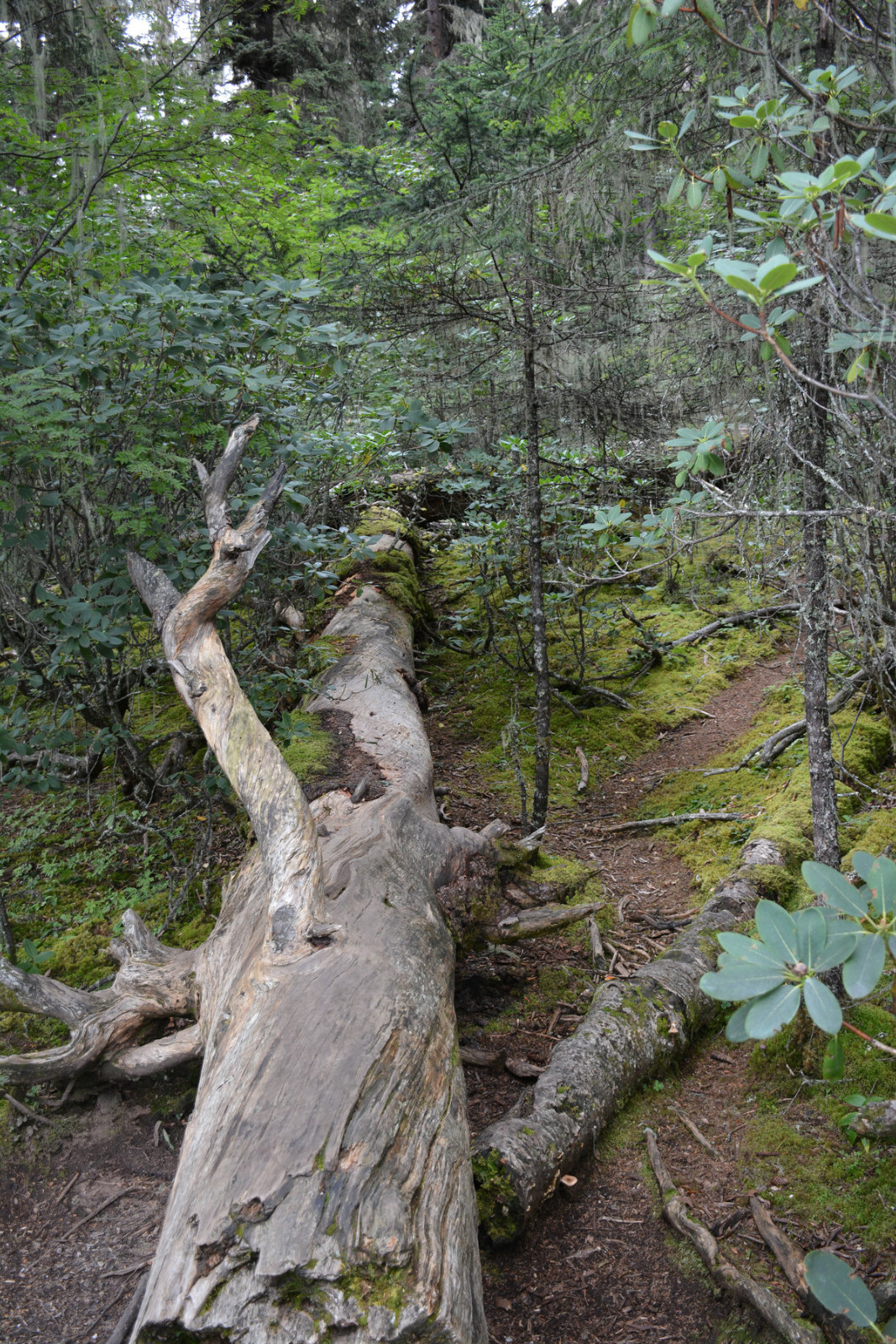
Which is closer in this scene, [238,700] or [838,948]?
[838,948]

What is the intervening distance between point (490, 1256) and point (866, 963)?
2306mm

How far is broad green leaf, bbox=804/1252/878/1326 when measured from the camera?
1.10 m

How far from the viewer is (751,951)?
113cm

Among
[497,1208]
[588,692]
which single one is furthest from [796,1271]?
[588,692]

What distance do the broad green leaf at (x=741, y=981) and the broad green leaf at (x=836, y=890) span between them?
14cm

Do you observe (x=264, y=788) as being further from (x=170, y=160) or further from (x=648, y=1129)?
(x=170, y=160)

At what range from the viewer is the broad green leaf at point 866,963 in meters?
1.07

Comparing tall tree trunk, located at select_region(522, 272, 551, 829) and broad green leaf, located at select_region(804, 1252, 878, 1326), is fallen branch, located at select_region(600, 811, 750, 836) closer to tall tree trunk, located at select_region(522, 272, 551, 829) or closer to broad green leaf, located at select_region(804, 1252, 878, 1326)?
tall tree trunk, located at select_region(522, 272, 551, 829)

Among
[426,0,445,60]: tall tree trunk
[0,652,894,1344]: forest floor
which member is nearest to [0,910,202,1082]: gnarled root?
[0,652,894,1344]: forest floor

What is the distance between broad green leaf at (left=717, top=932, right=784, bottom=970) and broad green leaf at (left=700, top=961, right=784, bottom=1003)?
0.01 m

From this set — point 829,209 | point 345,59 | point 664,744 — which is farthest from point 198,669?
point 345,59

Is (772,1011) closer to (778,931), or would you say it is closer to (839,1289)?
(778,931)

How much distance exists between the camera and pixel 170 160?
516cm

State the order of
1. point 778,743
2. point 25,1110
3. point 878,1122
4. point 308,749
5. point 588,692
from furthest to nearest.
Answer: point 588,692 → point 778,743 → point 308,749 → point 25,1110 → point 878,1122
